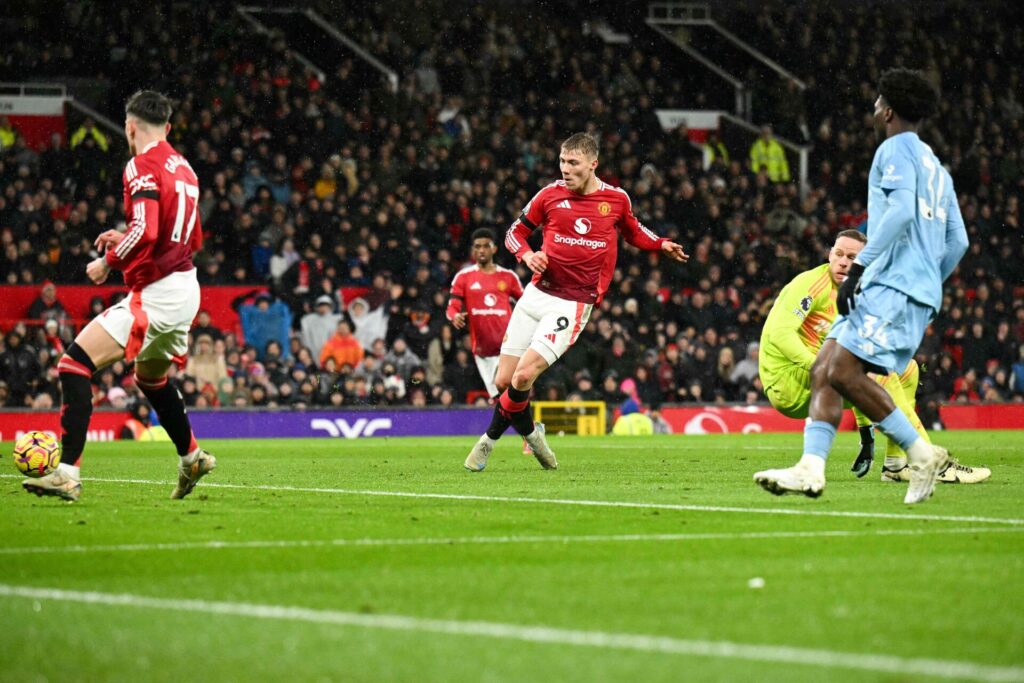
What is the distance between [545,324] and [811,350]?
88.1 inches

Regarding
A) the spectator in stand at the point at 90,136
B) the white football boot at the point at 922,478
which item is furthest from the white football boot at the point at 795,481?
the spectator in stand at the point at 90,136

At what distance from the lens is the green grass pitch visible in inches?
170

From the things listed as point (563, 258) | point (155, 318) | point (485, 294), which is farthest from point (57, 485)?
point (485, 294)

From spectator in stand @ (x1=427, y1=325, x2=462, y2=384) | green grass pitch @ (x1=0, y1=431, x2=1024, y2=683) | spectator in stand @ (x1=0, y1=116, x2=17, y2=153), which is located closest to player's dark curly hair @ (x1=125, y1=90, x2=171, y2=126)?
green grass pitch @ (x1=0, y1=431, x2=1024, y2=683)

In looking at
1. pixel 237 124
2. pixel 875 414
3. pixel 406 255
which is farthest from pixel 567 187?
pixel 237 124

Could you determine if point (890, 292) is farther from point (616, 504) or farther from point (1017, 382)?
point (1017, 382)

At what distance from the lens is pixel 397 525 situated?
316 inches

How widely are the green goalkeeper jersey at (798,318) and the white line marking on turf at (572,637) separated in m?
6.99

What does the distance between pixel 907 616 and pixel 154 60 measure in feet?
85.3

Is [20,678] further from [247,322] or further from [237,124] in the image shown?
[237,124]

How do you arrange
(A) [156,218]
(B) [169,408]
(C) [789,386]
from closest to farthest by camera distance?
1. (A) [156,218]
2. (B) [169,408]
3. (C) [789,386]

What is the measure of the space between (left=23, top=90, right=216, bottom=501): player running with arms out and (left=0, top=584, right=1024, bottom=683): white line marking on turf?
3907mm

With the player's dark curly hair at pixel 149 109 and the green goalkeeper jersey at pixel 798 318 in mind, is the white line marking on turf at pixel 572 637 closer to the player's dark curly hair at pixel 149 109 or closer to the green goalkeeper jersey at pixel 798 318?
the player's dark curly hair at pixel 149 109

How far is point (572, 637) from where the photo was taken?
4.66m
